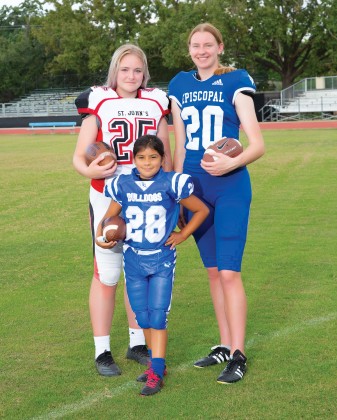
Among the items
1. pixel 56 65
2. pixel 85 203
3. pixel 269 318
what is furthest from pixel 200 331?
pixel 56 65

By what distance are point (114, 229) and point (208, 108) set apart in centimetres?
91

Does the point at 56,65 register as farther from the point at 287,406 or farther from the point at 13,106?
the point at 287,406

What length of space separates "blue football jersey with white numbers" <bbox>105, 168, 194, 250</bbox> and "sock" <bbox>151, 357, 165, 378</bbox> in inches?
24.7

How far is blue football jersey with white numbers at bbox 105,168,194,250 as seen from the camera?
452cm

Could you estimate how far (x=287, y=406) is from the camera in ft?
13.6

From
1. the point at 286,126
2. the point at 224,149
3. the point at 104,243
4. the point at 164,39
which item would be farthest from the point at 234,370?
the point at 164,39

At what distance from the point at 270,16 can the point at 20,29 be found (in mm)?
31348

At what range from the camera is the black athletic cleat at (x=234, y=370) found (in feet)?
14.9

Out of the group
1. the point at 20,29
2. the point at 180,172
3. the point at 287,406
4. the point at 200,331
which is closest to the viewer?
the point at 287,406

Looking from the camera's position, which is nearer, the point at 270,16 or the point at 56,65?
the point at 270,16

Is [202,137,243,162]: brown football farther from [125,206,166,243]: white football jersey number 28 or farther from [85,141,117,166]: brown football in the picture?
[85,141,117,166]: brown football

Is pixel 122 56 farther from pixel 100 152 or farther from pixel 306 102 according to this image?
pixel 306 102

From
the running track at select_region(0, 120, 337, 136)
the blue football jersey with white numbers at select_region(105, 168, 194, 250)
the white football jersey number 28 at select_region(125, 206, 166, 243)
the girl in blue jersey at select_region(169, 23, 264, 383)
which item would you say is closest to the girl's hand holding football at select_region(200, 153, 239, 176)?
the girl in blue jersey at select_region(169, 23, 264, 383)

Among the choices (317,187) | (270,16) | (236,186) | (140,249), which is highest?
(270,16)
